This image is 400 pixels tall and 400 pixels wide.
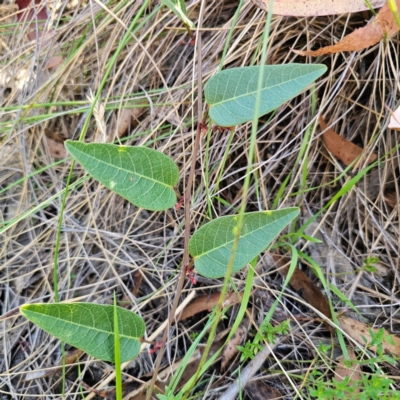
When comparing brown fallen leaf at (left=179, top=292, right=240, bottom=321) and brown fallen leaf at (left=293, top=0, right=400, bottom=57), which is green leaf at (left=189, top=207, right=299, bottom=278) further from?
brown fallen leaf at (left=293, top=0, right=400, bottom=57)

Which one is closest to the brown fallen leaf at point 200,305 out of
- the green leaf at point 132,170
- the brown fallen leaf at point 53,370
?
the brown fallen leaf at point 53,370

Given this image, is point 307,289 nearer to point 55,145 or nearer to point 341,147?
point 341,147

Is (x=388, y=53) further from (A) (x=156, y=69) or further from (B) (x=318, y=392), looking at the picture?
(B) (x=318, y=392)

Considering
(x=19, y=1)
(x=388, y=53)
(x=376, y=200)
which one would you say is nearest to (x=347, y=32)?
(x=388, y=53)

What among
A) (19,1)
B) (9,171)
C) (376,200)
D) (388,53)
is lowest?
(376,200)

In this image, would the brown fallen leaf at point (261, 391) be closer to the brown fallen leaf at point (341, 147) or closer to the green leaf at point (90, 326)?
the green leaf at point (90, 326)

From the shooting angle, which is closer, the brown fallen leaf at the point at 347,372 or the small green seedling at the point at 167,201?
the small green seedling at the point at 167,201
